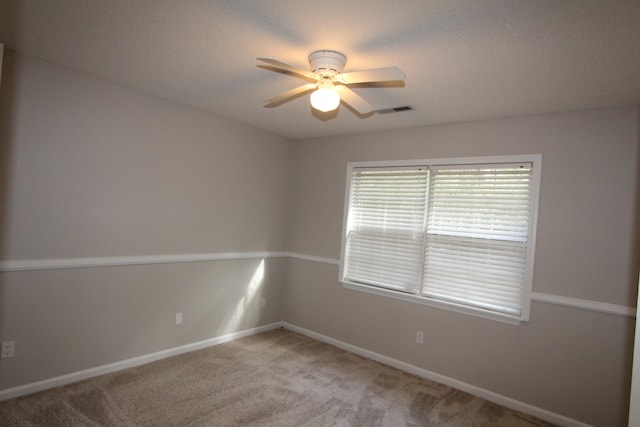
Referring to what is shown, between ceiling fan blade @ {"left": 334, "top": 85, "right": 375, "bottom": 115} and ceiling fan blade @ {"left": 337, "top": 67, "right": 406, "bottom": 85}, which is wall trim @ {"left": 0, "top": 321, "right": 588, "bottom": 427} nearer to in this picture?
ceiling fan blade @ {"left": 334, "top": 85, "right": 375, "bottom": 115}

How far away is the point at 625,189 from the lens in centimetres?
269

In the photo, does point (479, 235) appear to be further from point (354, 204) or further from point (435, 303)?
point (354, 204)

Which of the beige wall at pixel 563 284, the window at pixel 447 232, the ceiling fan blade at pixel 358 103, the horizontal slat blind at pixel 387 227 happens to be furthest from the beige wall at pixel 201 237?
the ceiling fan blade at pixel 358 103

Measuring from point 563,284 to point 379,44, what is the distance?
2406 mm

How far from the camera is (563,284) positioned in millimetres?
2893

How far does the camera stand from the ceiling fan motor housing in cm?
212

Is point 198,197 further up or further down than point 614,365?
further up

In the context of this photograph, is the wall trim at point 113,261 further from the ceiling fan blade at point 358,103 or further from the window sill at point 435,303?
the ceiling fan blade at point 358,103

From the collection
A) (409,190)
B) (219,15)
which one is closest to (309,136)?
(409,190)

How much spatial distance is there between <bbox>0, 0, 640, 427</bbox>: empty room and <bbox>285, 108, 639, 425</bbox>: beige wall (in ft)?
0.05

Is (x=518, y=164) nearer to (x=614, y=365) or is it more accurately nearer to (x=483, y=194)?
(x=483, y=194)

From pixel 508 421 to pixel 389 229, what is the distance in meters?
1.98

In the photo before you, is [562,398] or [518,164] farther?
[518,164]

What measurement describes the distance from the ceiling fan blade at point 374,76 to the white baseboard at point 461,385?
2.85 m
